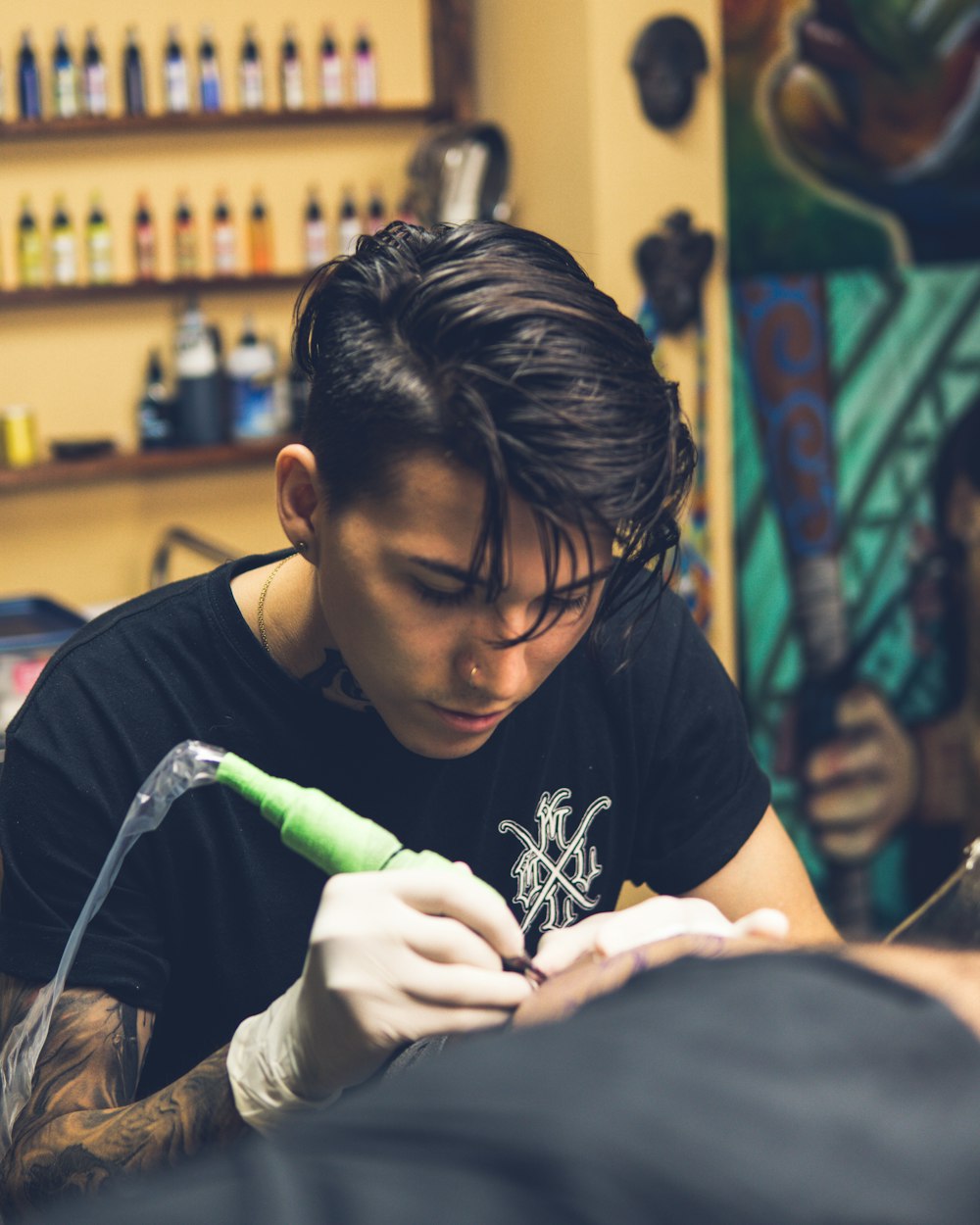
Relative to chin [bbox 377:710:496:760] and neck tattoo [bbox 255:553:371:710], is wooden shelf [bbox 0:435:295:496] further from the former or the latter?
chin [bbox 377:710:496:760]

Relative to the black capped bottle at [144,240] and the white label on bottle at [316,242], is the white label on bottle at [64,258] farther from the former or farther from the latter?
the white label on bottle at [316,242]

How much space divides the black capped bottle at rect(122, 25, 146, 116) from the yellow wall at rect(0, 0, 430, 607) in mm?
38

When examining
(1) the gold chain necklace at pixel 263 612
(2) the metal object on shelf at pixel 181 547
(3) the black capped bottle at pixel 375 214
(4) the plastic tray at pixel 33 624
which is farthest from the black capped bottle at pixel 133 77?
(1) the gold chain necklace at pixel 263 612

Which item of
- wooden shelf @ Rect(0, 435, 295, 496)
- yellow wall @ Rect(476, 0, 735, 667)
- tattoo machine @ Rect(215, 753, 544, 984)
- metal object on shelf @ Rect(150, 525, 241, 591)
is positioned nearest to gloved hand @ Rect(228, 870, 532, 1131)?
tattoo machine @ Rect(215, 753, 544, 984)

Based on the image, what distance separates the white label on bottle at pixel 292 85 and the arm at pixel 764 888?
2699 millimetres

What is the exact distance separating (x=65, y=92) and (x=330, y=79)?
0.68 meters

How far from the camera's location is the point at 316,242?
12.1ft

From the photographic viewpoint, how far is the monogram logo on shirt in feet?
4.92

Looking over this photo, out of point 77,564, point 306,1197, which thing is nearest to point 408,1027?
point 306,1197

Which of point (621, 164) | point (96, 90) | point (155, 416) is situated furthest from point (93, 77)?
point (621, 164)

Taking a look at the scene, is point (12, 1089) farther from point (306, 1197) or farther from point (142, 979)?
point (306, 1197)

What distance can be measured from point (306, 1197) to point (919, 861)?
128 inches

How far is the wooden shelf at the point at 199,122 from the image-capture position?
341cm

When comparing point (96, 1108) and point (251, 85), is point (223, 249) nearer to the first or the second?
point (251, 85)
